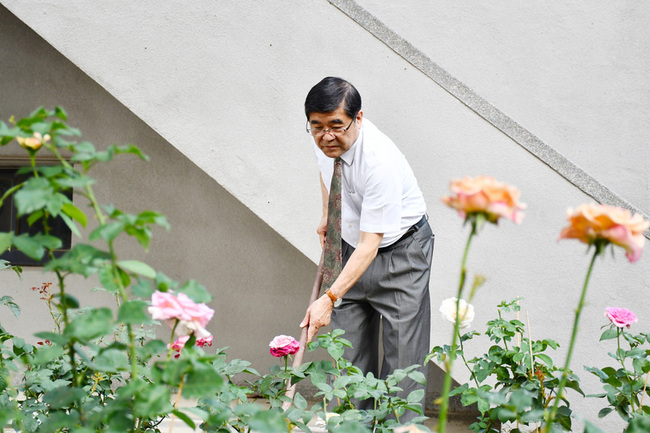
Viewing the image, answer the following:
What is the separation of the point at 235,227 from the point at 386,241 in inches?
74.0

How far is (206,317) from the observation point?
0.99m

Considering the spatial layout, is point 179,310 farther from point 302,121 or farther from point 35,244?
point 302,121

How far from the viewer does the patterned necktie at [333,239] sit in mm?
2459

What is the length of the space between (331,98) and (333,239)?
59 cm

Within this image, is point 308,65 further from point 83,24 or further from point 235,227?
point 235,227

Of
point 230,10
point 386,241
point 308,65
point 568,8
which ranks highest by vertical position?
point 568,8

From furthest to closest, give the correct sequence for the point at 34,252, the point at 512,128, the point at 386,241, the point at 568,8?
the point at 568,8, the point at 512,128, the point at 386,241, the point at 34,252

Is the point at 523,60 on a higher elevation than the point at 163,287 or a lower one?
higher

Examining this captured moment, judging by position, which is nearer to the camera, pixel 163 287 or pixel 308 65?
pixel 163 287

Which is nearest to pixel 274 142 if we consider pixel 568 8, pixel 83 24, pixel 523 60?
pixel 83 24

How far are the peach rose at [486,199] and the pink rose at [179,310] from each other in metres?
0.43

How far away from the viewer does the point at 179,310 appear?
3.17 ft

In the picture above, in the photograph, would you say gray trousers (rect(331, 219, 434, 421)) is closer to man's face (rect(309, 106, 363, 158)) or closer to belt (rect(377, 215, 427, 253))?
belt (rect(377, 215, 427, 253))

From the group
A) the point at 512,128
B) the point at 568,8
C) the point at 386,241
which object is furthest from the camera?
the point at 568,8
